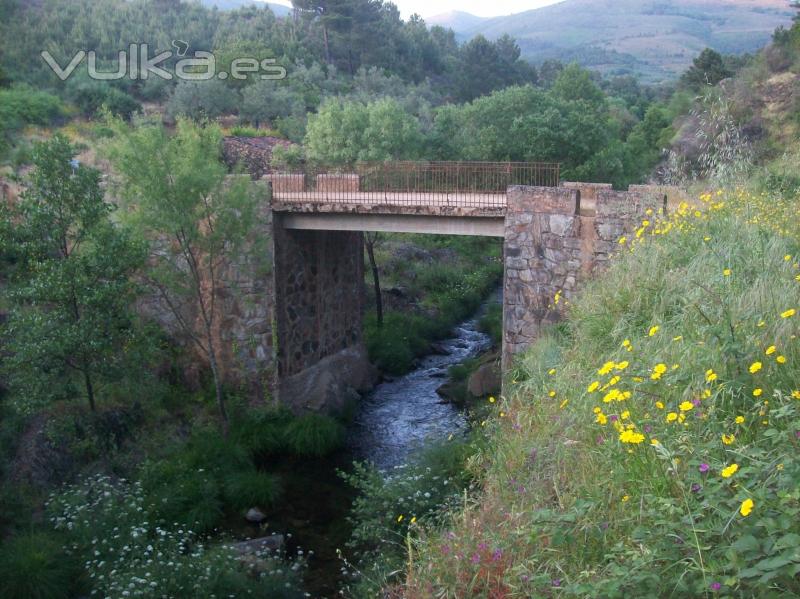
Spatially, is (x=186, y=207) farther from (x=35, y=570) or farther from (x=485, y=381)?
(x=485, y=381)

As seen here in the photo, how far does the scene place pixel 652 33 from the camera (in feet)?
497

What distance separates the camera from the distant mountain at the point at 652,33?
126m

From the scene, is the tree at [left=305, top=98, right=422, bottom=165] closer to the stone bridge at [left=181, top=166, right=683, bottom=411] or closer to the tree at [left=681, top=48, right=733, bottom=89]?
the stone bridge at [left=181, top=166, right=683, bottom=411]

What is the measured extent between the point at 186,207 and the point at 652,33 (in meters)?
157

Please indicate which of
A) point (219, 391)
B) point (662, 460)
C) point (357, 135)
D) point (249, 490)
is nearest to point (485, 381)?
point (219, 391)

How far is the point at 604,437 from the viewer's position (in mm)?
5113

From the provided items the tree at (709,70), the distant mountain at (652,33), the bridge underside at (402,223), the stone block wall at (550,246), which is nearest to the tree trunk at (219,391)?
the bridge underside at (402,223)

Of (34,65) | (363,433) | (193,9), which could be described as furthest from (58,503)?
(193,9)

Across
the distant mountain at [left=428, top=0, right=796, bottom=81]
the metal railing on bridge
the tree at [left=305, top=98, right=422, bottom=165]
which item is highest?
the distant mountain at [left=428, top=0, right=796, bottom=81]

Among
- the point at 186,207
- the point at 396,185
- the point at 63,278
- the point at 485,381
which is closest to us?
the point at 63,278

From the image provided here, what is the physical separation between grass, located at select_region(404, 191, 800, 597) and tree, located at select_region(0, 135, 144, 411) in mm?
7295

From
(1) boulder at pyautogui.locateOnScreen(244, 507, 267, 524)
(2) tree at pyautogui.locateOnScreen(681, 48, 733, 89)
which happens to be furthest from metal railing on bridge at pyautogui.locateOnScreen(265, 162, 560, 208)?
(2) tree at pyautogui.locateOnScreen(681, 48, 733, 89)

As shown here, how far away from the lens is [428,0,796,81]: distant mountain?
126 m

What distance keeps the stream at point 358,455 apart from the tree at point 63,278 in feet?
12.3
